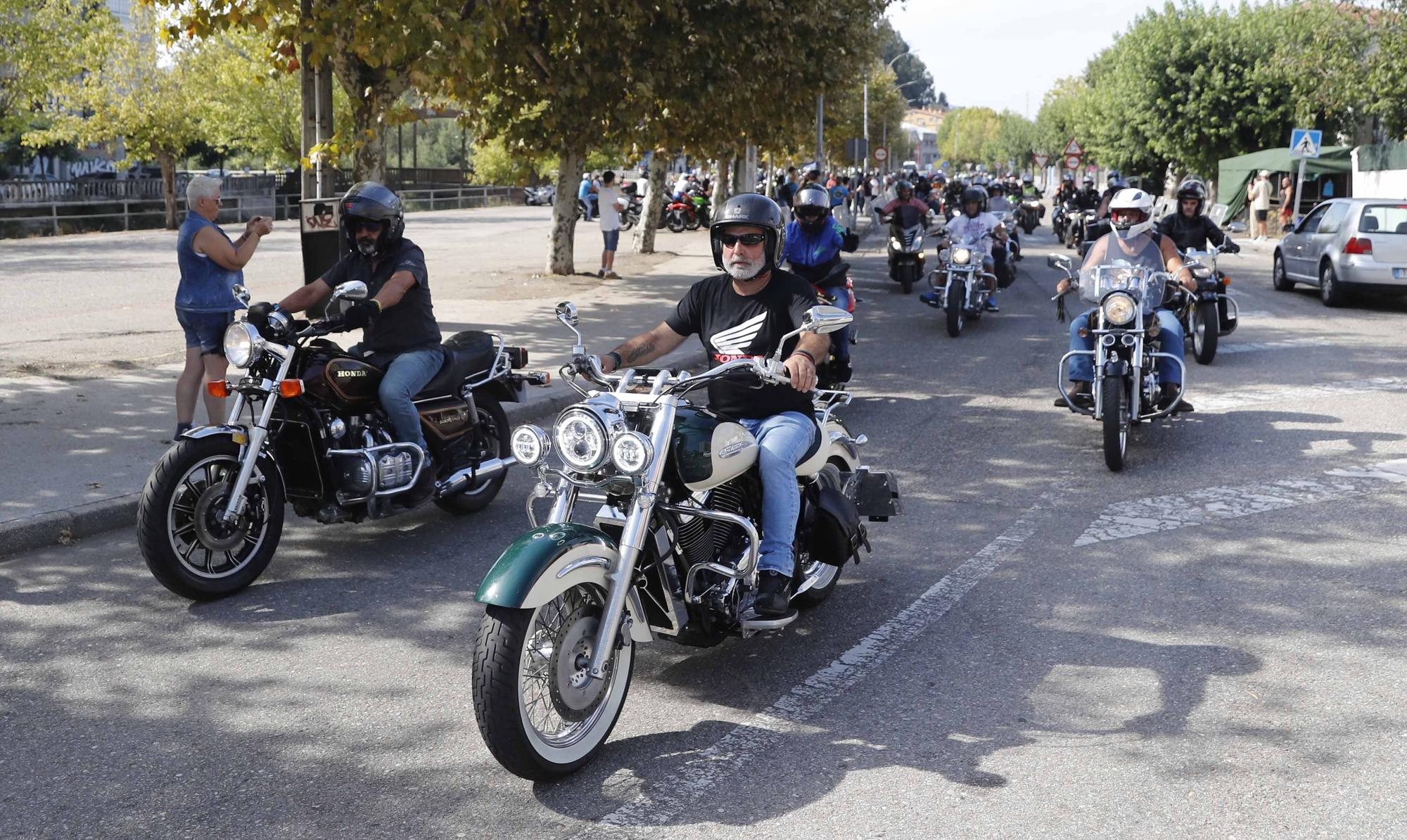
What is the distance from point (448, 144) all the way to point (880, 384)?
8004 centimetres

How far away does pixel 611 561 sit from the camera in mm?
4215

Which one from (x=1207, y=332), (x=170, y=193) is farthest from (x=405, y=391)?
(x=170, y=193)

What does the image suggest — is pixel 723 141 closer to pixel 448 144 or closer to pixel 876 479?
pixel 876 479

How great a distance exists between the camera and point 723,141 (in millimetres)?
22359

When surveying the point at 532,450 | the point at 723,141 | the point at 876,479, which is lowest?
the point at 876,479

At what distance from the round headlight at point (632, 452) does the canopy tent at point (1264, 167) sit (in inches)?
1287

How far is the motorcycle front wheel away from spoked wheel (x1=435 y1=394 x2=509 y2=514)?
138cm

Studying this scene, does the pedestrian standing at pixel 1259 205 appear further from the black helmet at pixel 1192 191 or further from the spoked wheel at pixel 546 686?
the spoked wheel at pixel 546 686

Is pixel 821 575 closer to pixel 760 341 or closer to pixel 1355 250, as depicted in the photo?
pixel 760 341

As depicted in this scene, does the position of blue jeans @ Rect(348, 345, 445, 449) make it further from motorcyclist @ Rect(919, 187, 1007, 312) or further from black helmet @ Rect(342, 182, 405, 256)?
motorcyclist @ Rect(919, 187, 1007, 312)

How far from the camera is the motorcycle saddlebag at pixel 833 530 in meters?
5.31

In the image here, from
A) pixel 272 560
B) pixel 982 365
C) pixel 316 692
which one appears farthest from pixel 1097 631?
pixel 982 365

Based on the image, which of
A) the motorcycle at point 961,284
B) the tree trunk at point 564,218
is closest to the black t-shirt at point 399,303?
the motorcycle at point 961,284

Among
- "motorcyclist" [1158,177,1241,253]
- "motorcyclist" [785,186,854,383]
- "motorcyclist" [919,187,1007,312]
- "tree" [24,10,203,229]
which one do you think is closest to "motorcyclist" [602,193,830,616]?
"motorcyclist" [785,186,854,383]
